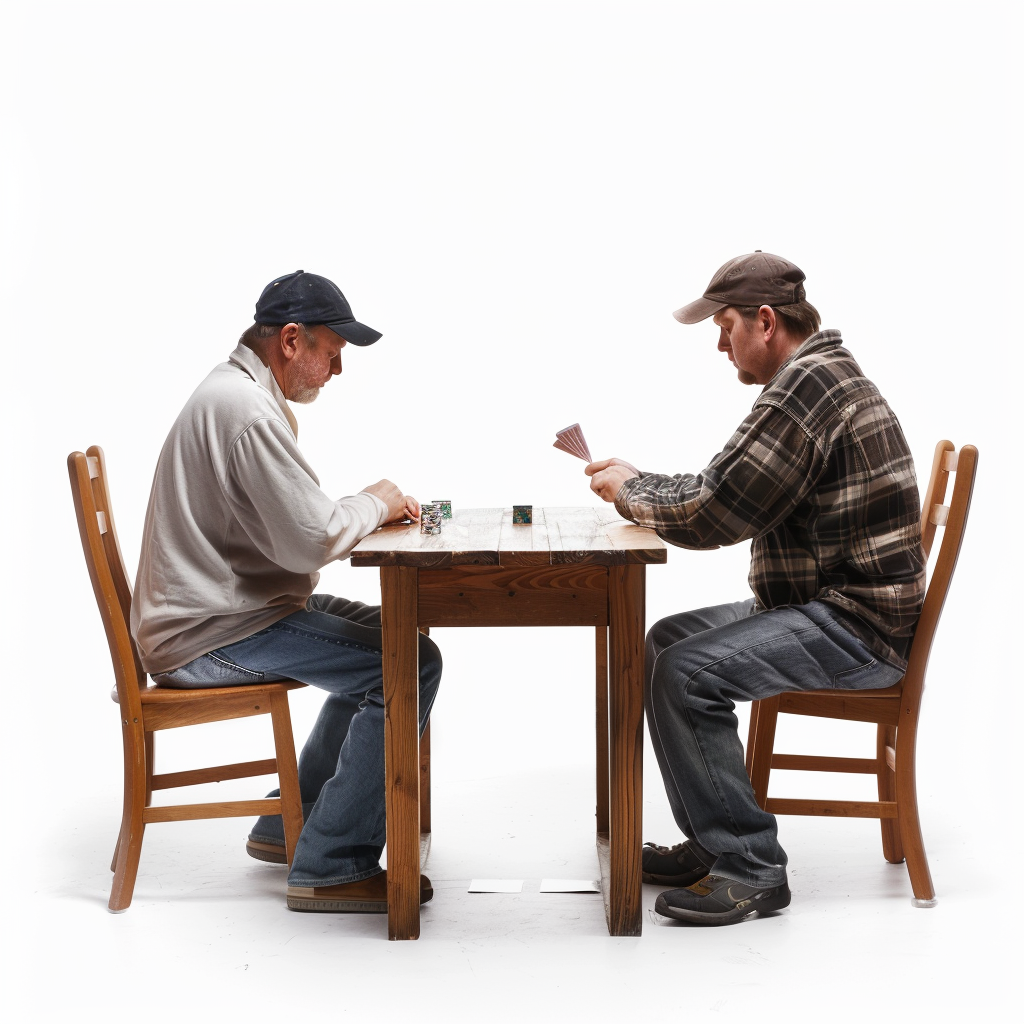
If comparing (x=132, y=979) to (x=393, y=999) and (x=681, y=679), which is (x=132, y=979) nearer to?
(x=393, y=999)

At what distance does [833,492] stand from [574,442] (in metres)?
0.76

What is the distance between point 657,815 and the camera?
4004 millimetres

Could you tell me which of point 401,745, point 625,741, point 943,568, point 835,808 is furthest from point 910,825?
point 401,745

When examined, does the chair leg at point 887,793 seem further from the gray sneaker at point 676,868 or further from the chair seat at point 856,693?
the gray sneaker at point 676,868

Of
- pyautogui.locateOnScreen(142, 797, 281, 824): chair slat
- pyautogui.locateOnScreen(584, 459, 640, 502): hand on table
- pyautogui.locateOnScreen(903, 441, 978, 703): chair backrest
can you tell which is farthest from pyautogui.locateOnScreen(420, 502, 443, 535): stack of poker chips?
pyautogui.locateOnScreen(903, 441, 978, 703): chair backrest

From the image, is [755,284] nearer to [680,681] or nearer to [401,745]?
[680,681]

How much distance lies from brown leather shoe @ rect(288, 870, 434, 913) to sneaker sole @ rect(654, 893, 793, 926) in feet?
1.98

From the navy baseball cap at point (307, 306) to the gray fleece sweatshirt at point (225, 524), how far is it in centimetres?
22

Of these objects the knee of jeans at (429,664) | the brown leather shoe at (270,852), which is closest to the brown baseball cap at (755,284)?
the knee of jeans at (429,664)

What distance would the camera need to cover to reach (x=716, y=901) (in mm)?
3104

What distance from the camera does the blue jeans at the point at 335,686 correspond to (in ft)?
10.4

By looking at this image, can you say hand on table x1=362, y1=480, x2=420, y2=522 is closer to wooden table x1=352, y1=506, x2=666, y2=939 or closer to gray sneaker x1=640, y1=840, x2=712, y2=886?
wooden table x1=352, y1=506, x2=666, y2=939

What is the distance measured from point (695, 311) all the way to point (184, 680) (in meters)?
1.59

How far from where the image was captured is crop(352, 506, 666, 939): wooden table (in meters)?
2.87
